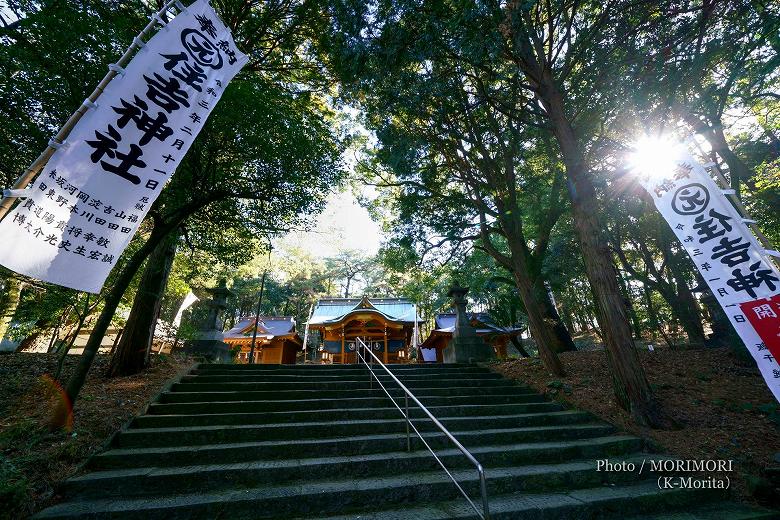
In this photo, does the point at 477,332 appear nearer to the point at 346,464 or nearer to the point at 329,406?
the point at 329,406

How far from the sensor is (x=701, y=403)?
18.8ft

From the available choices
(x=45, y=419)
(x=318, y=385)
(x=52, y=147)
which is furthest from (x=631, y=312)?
(x=45, y=419)

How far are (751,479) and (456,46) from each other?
8.15 meters

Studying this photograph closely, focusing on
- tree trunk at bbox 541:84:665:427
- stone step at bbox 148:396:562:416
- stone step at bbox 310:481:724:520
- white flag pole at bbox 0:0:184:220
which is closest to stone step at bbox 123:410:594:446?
stone step at bbox 148:396:562:416

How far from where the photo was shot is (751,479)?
3.76 m

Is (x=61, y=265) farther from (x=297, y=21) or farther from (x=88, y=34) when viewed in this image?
(x=297, y=21)

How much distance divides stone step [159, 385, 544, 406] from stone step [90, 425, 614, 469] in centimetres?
149

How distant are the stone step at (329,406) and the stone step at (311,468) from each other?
1221 mm

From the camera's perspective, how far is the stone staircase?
3.38 m

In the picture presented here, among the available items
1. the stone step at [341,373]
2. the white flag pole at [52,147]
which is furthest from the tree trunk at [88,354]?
the white flag pole at [52,147]

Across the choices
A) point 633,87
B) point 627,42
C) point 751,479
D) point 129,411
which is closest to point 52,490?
point 129,411

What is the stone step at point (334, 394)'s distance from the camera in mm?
5824

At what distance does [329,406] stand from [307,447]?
1465 mm

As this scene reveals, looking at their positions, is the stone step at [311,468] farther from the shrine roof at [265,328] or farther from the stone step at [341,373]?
the shrine roof at [265,328]
